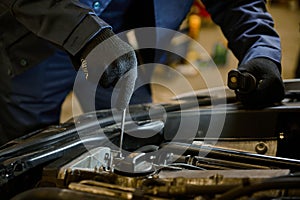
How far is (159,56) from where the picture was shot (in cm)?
173

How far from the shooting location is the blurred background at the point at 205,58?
2.97 meters

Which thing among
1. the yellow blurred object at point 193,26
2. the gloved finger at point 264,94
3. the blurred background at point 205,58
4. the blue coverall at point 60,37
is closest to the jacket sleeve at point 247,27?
the blue coverall at point 60,37

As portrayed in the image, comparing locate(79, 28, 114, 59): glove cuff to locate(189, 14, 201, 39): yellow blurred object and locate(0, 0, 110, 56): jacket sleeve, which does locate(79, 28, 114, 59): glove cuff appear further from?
locate(189, 14, 201, 39): yellow blurred object

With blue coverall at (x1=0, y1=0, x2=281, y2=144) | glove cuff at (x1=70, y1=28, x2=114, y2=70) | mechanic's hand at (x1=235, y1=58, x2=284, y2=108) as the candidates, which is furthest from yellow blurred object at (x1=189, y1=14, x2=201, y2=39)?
glove cuff at (x1=70, y1=28, x2=114, y2=70)

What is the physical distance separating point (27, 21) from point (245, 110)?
578mm

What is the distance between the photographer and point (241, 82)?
1.15 m

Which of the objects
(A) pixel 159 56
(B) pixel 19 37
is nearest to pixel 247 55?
(A) pixel 159 56

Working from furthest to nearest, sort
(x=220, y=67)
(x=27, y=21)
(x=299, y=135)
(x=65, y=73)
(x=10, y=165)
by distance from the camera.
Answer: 1. (x=220, y=67)
2. (x=65, y=73)
3. (x=27, y=21)
4. (x=299, y=135)
5. (x=10, y=165)

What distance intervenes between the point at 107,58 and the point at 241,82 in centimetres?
33

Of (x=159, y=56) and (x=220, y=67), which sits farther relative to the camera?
(x=220, y=67)

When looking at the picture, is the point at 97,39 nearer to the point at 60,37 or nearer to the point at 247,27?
the point at 60,37

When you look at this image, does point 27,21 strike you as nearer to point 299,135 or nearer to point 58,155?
point 58,155

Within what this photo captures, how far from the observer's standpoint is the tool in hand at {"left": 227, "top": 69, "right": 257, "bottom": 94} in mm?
1144

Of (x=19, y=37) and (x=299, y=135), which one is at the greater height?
(x=19, y=37)
